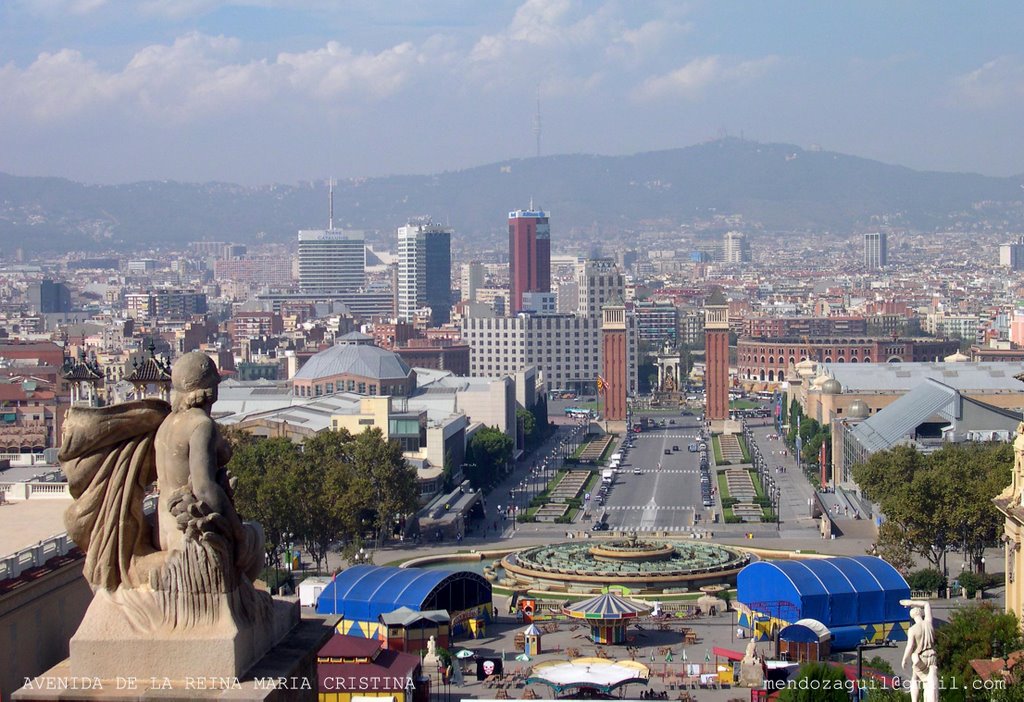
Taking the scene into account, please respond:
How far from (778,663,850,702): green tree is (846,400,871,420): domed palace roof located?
47135mm

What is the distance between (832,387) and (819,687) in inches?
2099

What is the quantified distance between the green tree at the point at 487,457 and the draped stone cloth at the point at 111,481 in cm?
6055

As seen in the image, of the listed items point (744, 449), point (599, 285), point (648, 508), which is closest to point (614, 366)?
point (744, 449)

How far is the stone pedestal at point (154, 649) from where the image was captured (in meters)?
6.36

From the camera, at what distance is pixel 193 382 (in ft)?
22.0

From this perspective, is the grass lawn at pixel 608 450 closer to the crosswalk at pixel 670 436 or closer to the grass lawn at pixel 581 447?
the grass lawn at pixel 581 447

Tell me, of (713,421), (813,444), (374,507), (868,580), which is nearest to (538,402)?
(713,421)

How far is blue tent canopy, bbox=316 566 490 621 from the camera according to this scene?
119 feet

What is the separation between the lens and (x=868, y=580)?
3622 centimetres

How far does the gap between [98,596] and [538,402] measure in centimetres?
8931

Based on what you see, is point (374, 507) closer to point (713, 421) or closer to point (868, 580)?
point (868, 580)

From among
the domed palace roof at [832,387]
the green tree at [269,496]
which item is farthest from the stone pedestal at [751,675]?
the domed palace roof at [832,387]

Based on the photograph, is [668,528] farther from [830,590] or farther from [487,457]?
[830,590]

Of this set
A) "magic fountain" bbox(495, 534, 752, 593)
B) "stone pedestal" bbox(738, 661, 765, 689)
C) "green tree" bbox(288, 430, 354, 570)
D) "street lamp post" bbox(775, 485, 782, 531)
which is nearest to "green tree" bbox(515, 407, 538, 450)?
"street lamp post" bbox(775, 485, 782, 531)
